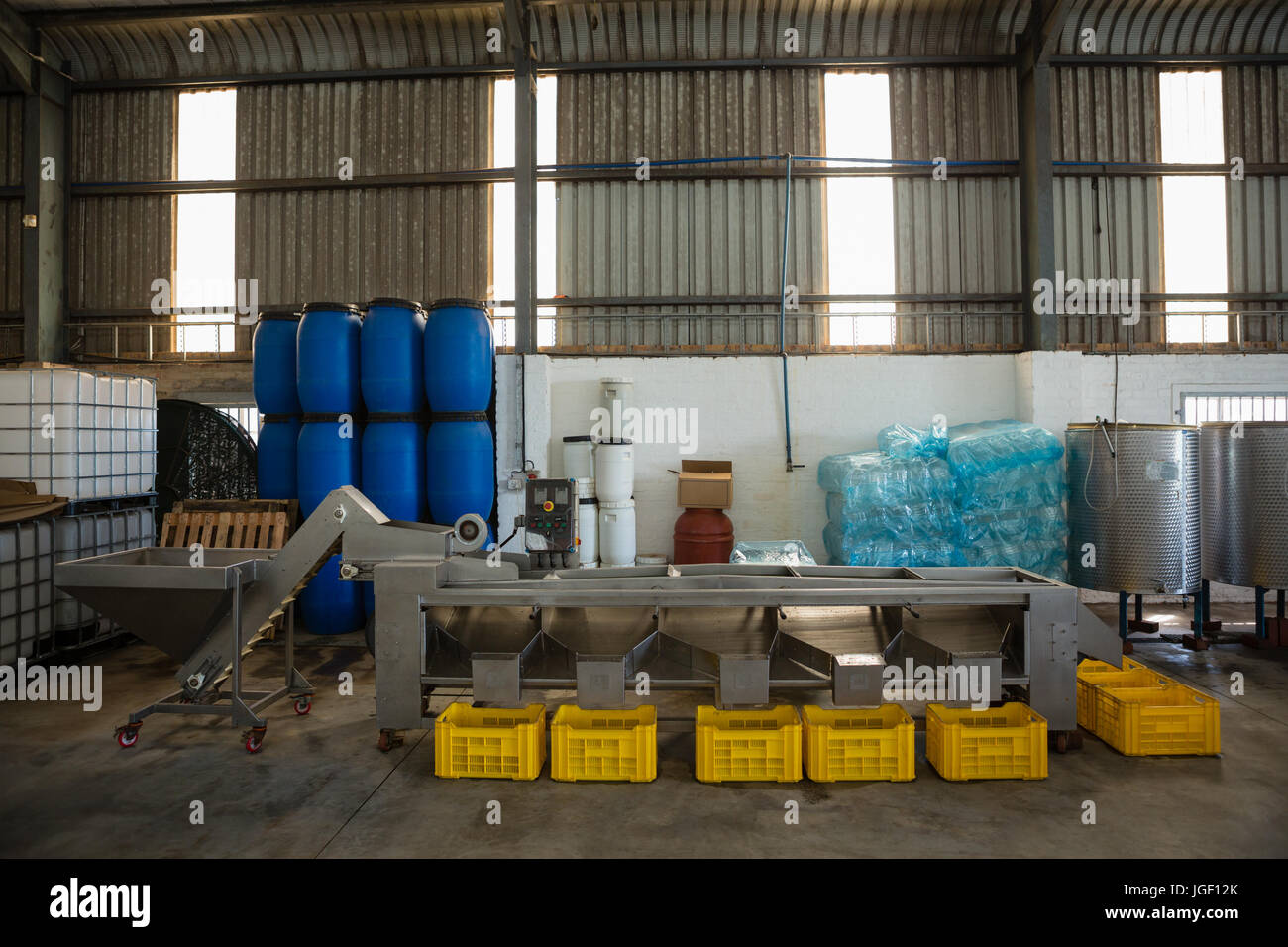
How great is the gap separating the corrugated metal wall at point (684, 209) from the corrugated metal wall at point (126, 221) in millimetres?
4674

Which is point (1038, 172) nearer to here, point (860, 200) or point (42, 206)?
point (860, 200)

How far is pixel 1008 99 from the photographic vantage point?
8242 mm

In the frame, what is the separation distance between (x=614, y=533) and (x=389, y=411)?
7.54 ft

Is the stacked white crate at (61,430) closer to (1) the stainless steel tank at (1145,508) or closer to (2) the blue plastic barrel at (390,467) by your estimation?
(2) the blue plastic barrel at (390,467)

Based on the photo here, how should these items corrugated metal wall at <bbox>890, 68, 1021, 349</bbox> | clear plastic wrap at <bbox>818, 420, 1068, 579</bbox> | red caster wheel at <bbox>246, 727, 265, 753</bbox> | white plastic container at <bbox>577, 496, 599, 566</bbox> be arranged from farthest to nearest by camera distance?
1. corrugated metal wall at <bbox>890, 68, 1021, 349</bbox>
2. white plastic container at <bbox>577, 496, 599, 566</bbox>
3. clear plastic wrap at <bbox>818, 420, 1068, 579</bbox>
4. red caster wheel at <bbox>246, 727, 265, 753</bbox>

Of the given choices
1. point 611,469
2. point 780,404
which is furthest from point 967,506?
point 611,469

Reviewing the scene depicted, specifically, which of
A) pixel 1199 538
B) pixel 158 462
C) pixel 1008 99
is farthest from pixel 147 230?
pixel 1199 538

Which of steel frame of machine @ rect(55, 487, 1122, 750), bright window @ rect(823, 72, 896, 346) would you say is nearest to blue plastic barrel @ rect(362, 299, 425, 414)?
steel frame of machine @ rect(55, 487, 1122, 750)

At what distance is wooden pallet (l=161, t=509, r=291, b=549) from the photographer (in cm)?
612

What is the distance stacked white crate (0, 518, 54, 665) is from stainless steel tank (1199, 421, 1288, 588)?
8.67m

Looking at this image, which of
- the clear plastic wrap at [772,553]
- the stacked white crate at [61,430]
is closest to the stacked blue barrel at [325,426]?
the stacked white crate at [61,430]

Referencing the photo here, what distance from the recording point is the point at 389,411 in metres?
6.36

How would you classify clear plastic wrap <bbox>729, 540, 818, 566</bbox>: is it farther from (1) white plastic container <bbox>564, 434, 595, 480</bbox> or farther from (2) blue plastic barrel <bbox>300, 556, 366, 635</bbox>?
(2) blue plastic barrel <bbox>300, 556, 366, 635</bbox>

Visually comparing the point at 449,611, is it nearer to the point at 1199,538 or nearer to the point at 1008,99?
the point at 1199,538
